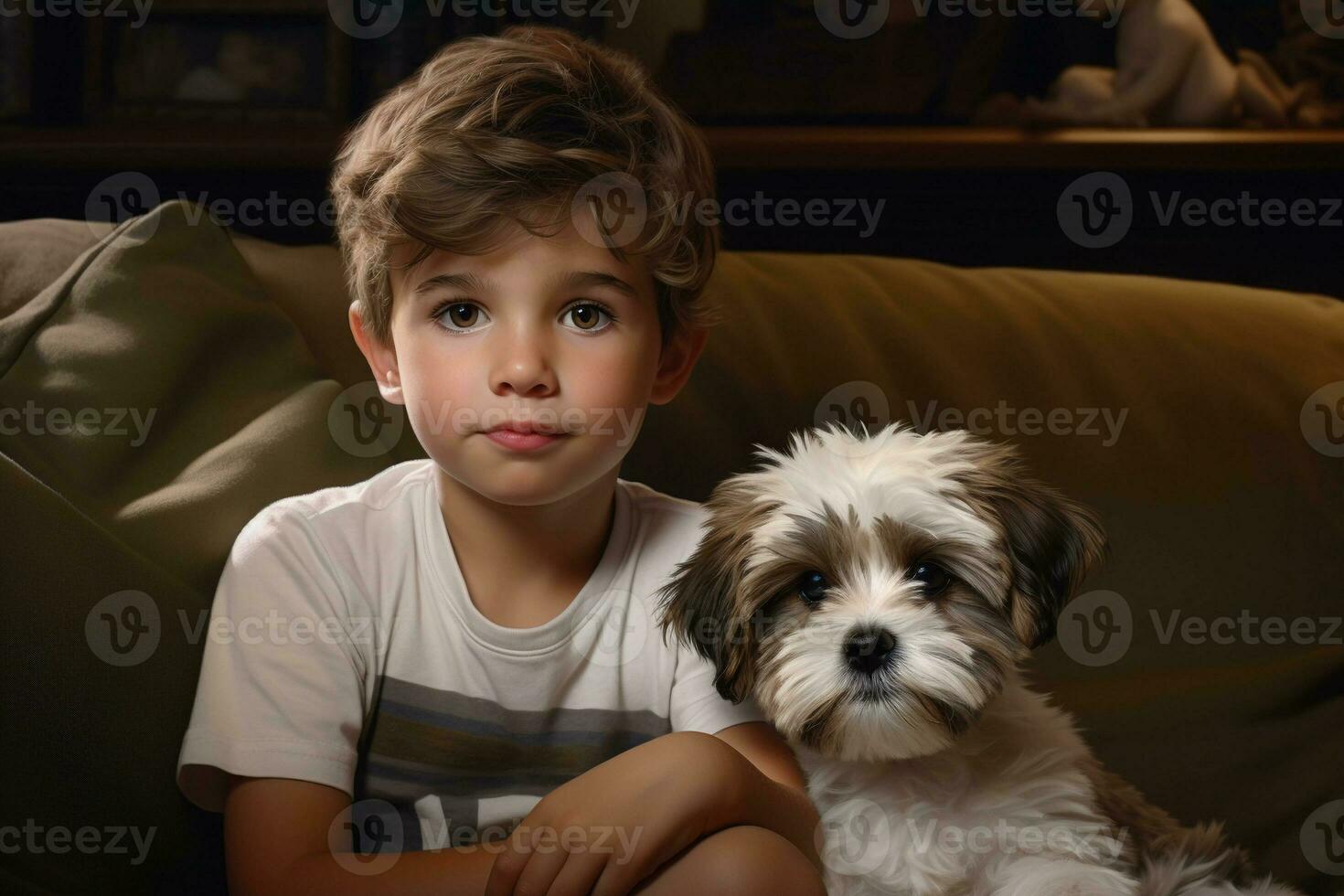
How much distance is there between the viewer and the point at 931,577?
1451 mm

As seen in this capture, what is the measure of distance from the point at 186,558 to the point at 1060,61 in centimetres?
279

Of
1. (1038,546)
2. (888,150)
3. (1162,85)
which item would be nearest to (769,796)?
(1038,546)

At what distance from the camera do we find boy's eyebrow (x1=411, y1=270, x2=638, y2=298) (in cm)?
145

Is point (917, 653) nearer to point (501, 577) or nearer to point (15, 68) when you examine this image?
point (501, 577)

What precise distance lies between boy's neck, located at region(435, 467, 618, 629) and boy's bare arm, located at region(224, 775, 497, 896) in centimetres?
32

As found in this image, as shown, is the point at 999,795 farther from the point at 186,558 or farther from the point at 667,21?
the point at 667,21

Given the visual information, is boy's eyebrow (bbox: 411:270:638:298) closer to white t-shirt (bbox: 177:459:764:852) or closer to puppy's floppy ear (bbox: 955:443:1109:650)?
white t-shirt (bbox: 177:459:764:852)

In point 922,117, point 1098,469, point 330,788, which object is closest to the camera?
point 330,788

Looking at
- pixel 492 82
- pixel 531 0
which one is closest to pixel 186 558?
pixel 492 82

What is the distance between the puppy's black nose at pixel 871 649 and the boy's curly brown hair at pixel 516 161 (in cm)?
52

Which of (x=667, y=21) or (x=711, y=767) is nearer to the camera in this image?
(x=711, y=767)

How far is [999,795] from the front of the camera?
148 centimetres

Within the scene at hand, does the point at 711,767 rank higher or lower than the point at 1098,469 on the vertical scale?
lower

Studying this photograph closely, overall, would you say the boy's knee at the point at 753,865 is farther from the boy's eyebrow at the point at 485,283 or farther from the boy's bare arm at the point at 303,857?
the boy's eyebrow at the point at 485,283
